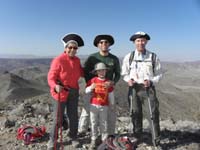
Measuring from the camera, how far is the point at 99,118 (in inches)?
247

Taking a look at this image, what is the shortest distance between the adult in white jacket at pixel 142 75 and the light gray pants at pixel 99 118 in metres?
0.67

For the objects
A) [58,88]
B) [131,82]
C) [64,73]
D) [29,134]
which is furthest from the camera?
[29,134]

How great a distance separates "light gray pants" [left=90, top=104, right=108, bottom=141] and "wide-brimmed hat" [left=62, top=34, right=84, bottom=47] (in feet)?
4.17

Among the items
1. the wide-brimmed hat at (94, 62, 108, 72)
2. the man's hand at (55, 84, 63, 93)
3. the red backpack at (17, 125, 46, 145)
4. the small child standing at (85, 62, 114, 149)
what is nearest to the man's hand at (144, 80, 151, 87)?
the small child standing at (85, 62, 114, 149)

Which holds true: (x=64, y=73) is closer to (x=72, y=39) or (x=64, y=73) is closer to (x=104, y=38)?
(x=72, y=39)

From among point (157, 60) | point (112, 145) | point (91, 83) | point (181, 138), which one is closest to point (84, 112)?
point (91, 83)

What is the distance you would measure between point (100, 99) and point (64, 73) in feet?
2.86

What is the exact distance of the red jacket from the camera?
5.96m

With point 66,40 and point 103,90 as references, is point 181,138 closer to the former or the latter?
point 103,90

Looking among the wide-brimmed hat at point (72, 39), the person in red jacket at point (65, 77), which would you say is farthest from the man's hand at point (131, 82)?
the wide-brimmed hat at point (72, 39)

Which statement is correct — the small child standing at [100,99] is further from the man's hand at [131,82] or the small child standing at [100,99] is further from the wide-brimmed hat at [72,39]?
the wide-brimmed hat at [72,39]

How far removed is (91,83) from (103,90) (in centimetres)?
29

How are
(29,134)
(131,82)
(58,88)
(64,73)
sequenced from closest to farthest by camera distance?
1. (58,88)
2. (64,73)
3. (131,82)
4. (29,134)

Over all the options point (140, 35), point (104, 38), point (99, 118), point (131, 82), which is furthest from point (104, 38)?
point (99, 118)
